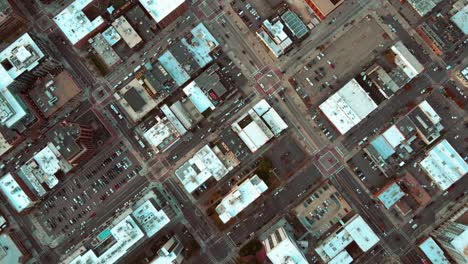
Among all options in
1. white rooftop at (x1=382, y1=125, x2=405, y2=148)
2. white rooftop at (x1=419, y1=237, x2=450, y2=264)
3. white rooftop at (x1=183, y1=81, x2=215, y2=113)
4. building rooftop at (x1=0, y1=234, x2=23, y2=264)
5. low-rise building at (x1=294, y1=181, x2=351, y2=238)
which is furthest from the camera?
building rooftop at (x1=0, y1=234, x2=23, y2=264)

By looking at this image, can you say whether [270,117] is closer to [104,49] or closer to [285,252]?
[285,252]

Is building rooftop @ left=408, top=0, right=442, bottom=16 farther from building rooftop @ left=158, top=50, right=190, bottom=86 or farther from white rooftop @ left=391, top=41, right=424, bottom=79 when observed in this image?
building rooftop @ left=158, top=50, right=190, bottom=86

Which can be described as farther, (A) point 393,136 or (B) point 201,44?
(B) point 201,44

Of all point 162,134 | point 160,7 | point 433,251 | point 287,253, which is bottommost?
point 433,251

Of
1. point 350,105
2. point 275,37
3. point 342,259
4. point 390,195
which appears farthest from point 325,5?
point 342,259

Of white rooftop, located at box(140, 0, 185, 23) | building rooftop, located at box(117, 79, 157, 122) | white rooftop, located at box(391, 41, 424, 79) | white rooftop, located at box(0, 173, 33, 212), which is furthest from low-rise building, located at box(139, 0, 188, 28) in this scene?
white rooftop, located at box(391, 41, 424, 79)

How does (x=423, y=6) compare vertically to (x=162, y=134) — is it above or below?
below
